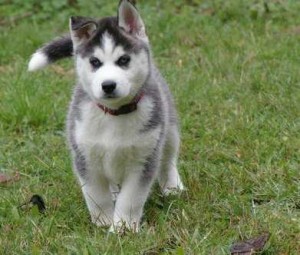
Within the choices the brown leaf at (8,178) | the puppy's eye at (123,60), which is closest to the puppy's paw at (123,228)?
the puppy's eye at (123,60)

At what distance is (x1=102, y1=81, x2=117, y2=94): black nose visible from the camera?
4277 mm

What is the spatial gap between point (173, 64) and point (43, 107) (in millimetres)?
1737

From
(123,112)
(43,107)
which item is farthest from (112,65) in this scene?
(43,107)

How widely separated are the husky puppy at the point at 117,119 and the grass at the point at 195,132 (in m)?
0.20

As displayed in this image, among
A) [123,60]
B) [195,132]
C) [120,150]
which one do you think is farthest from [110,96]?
[195,132]

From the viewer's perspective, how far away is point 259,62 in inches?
298

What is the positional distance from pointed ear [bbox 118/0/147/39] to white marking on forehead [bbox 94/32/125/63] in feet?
0.66

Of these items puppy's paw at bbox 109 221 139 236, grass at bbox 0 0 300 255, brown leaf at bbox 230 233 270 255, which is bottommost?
grass at bbox 0 0 300 255

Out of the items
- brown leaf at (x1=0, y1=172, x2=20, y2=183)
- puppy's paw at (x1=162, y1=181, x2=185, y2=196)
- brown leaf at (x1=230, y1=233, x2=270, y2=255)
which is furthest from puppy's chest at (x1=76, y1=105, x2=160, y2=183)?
brown leaf at (x1=0, y1=172, x2=20, y2=183)

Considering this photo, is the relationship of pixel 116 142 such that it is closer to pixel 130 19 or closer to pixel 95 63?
pixel 95 63

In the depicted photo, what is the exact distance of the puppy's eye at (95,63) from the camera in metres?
4.41

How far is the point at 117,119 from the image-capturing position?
4.60 m

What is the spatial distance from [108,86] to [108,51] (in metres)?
0.22

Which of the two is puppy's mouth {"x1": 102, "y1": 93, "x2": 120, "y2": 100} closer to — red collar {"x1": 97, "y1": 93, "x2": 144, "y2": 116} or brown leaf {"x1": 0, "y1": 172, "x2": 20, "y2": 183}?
red collar {"x1": 97, "y1": 93, "x2": 144, "y2": 116}
